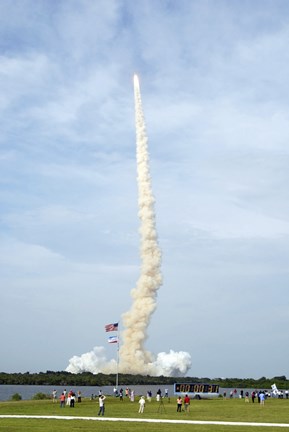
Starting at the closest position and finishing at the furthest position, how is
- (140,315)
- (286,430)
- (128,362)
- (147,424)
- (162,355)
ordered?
(286,430) < (147,424) < (140,315) < (128,362) < (162,355)

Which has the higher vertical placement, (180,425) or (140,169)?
(140,169)

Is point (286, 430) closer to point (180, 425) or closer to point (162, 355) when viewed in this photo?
point (180, 425)

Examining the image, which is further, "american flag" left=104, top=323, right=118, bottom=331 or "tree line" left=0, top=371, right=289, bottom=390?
"tree line" left=0, top=371, right=289, bottom=390

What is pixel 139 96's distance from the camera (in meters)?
84.3

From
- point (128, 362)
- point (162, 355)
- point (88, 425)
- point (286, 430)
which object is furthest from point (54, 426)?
point (162, 355)

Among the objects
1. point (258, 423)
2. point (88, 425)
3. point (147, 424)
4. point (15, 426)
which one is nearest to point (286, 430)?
point (258, 423)

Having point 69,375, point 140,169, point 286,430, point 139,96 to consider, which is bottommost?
point 286,430

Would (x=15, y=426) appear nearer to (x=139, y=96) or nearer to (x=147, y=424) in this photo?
(x=147, y=424)

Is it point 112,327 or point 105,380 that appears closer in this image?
point 112,327

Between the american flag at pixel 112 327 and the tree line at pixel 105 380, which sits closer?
the american flag at pixel 112 327

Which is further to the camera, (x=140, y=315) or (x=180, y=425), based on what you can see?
(x=140, y=315)

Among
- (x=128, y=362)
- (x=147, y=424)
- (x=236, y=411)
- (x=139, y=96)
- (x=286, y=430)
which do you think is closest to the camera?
(x=286, y=430)

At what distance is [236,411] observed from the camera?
51.2 m

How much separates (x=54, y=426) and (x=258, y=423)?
Answer: 1340 cm
